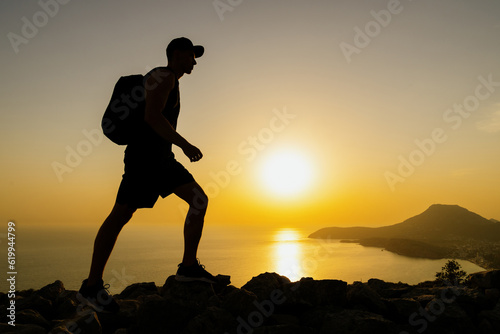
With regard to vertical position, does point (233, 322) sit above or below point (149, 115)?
below

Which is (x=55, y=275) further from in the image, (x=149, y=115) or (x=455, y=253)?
(x=455, y=253)

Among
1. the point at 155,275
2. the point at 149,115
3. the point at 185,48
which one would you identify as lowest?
the point at 155,275

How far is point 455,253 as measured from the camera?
19888 centimetres

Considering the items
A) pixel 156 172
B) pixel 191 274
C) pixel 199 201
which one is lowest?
pixel 191 274

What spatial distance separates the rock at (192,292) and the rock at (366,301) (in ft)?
6.13

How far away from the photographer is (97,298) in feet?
12.2

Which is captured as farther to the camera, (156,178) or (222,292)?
(222,292)

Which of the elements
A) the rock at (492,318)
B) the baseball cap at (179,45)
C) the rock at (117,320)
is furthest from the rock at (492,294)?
the baseball cap at (179,45)

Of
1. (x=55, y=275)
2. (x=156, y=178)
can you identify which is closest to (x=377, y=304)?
(x=156, y=178)

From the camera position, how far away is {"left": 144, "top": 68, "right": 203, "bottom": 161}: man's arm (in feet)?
11.4

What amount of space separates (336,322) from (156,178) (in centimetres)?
260

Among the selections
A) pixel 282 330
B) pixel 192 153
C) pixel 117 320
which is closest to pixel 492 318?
pixel 282 330

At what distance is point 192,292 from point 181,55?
3137 mm

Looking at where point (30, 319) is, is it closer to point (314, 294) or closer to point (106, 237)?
point (106, 237)
